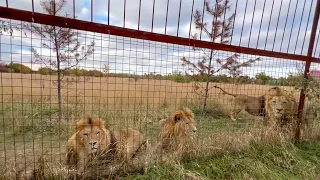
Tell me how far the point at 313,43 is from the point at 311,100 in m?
1.18

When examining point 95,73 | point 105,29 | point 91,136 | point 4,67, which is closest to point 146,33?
point 105,29

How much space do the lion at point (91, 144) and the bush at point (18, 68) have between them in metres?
1.11

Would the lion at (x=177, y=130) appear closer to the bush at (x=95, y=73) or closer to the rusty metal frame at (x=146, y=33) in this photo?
the rusty metal frame at (x=146, y=33)

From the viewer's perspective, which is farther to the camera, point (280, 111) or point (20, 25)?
point (280, 111)

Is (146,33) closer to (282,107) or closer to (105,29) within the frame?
(105,29)

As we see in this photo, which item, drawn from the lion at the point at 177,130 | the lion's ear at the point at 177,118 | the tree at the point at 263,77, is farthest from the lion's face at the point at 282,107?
the lion's ear at the point at 177,118

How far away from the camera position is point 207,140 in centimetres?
445

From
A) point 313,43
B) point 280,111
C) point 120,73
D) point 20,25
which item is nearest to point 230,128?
point 280,111

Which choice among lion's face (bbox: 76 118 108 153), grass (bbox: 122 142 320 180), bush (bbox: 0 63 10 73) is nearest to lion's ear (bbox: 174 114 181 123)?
grass (bbox: 122 142 320 180)

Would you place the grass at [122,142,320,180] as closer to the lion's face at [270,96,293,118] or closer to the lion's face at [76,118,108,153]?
the lion's face at [76,118,108,153]

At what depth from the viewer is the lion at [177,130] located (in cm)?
441

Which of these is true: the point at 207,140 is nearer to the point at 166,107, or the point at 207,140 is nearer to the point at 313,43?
the point at 313,43

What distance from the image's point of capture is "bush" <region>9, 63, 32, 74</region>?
112 inches

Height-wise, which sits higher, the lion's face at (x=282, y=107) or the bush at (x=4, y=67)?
the bush at (x=4, y=67)
